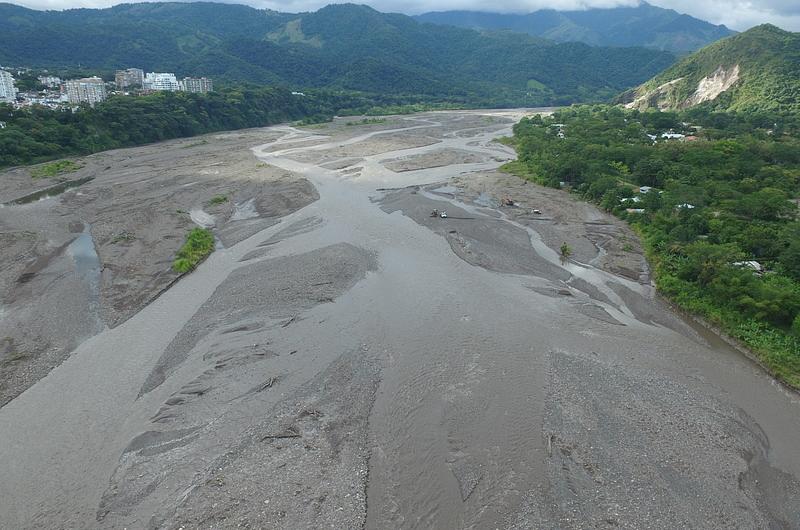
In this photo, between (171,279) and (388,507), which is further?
(171,279)

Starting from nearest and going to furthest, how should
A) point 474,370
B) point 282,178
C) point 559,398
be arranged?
1. point 559,398
2. point 474,370
3. point 282,178

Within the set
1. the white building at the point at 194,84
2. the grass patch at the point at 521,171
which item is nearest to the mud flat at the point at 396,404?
the grass patch at the point at 521,171

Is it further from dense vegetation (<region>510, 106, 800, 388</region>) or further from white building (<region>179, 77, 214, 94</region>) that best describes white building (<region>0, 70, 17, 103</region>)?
dense vegetation (<region>510, 106, 800, 388</region>)

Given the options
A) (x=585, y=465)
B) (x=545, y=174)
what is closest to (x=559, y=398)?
(x=585, y=465)

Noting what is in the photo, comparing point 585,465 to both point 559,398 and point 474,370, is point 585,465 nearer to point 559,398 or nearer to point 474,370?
point 559,398

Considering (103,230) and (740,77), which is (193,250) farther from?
(740,77)

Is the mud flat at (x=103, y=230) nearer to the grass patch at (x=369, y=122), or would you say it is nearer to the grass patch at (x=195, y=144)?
the grass patch at (x=195, y=144)

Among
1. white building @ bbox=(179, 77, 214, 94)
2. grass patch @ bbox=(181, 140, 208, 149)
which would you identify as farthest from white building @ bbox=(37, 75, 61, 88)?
grass patch @ bbox=(181, 140, 208, 149)
